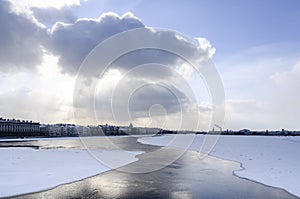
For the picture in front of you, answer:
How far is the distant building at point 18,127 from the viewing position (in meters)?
148

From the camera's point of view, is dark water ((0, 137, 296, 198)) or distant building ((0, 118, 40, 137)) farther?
distant building ((0, 118, 40, 137))

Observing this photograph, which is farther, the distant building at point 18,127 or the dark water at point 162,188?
the distant building at point 18,127

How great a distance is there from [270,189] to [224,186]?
8.24 ft

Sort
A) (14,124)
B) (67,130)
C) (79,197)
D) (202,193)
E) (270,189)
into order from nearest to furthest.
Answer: (79,197), (202,193), (270,189), (14,124), (67,130)

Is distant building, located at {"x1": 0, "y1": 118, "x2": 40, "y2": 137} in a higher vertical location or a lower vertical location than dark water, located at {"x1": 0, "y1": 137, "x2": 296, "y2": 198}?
higher

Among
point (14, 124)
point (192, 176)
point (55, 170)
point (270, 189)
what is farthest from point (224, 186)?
point (14, 124)

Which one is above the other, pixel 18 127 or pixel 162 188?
pixel 18 127

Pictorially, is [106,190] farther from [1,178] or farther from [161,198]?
[1,178]

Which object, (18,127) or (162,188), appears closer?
(162,188)

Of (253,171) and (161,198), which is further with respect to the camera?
(253,171)

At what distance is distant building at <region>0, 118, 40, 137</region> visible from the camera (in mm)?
148375

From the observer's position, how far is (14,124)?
6417 inches

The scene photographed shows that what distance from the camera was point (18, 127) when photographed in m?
167

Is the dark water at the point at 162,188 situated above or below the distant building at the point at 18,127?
below
